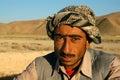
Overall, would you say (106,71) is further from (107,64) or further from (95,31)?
(95,31)

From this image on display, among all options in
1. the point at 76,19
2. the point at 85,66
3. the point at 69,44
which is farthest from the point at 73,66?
the point at 76,19

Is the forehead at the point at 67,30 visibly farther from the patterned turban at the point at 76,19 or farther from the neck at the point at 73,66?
the neck at the point at 73,66

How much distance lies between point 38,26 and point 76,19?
151397mm

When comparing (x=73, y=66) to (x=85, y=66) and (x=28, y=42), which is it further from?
(x=28, y=42)

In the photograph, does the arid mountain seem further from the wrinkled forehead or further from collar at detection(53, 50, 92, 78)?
the wrinkled forehead

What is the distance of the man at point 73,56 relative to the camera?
3303mm

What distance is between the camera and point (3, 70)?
1368cm

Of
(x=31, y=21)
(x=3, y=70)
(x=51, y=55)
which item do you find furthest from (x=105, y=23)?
(x=51, y=55)

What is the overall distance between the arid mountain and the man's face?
107069 millimetres

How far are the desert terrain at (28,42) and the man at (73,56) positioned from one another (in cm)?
90

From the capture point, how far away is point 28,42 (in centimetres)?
5066

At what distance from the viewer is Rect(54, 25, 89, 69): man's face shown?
326 centimetres

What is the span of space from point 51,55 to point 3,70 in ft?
33.4

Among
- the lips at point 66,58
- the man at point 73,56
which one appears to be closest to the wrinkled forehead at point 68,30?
the man at point 73,56
